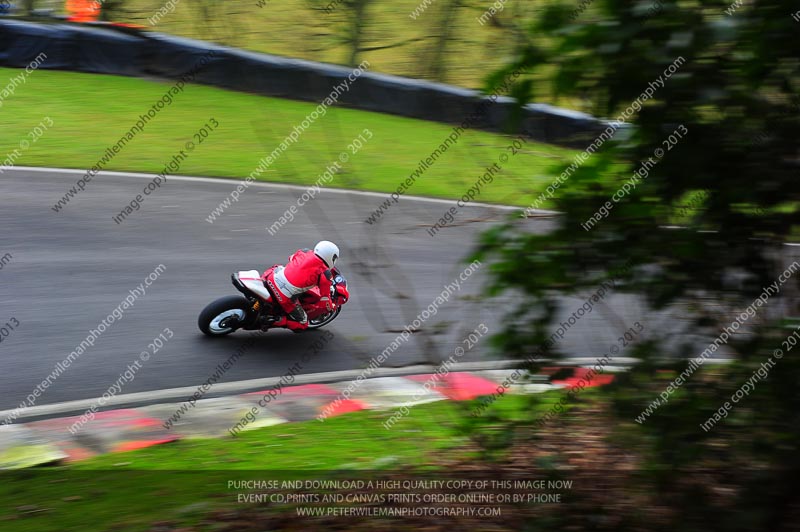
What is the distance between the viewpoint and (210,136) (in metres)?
18.8

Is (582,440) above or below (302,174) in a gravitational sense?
above

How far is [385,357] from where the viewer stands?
34.2 feet

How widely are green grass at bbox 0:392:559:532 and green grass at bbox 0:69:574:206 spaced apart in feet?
27.1

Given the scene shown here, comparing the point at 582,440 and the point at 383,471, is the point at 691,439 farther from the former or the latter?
the point at 383,471

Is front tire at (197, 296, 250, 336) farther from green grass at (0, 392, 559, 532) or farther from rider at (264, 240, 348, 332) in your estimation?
green grass at (0, 392, 559, 532)

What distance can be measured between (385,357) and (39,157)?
9711mm

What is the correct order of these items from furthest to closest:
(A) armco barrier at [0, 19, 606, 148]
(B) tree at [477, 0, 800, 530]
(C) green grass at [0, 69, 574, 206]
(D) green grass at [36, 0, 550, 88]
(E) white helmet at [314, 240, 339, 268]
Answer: (D) green grass at [36, 0, 550, 88], (A) armco barrier at [0, 19, 606, 148], (C) green grass at [0, 69, 574, 206], (E) white helmet at [314, 240, 339, 268], (B) tree at [477, 0, 800, 530]

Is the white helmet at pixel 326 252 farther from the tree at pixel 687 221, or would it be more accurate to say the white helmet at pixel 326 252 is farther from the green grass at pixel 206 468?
the tree at pixel 687 221

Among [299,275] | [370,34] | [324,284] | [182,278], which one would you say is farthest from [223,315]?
[370,34]

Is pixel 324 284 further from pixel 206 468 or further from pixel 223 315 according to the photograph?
pixel 206 468

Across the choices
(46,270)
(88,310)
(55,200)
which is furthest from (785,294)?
(55,200)

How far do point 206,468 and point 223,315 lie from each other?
370 cm

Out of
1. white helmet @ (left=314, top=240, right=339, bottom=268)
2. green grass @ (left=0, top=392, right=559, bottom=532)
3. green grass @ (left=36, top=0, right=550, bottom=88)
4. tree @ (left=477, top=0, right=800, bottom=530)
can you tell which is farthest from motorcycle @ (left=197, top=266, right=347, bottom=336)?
green grass @ (left=36, top=0, right=550, bottom=88)

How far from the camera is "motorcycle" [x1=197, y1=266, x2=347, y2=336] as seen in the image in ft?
33.4
